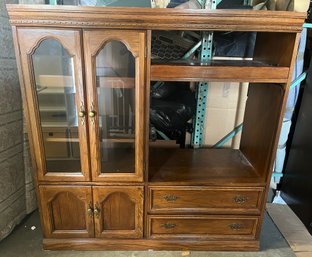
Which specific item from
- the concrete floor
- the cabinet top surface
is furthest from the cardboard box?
the concrete floor

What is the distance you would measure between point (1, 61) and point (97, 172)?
82 centimetres

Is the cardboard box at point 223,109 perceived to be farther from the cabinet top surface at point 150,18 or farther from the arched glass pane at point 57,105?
the arched glass pane at point 57,105

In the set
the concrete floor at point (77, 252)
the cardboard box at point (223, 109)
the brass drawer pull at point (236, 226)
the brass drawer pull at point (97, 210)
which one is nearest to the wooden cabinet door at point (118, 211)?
the brass drawer pull at point (97, 210)

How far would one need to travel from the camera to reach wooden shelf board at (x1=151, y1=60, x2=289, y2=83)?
48.8 inches

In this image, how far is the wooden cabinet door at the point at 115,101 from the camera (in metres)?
1.21

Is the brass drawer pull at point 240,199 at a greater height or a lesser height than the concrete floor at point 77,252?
greater

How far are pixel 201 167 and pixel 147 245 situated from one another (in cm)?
58

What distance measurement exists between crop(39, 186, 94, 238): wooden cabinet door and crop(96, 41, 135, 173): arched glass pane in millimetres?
216

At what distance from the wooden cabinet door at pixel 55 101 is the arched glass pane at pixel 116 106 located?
0.10 m

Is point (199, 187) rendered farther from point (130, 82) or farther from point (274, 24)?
point (274, 24)

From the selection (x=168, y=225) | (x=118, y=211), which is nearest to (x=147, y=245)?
(x=168, y=225)

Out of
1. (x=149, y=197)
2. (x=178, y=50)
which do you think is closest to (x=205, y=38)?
(x=178, y=50)

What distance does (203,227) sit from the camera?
5.15 ft

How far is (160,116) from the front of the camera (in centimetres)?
175
